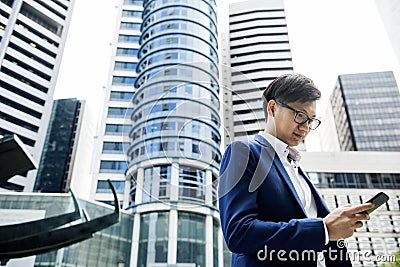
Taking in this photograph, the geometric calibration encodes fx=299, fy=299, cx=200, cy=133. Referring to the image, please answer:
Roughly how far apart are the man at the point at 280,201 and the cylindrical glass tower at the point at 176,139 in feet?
0.61

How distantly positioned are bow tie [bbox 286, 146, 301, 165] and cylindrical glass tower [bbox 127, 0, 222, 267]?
0.20 m

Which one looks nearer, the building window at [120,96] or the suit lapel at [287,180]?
the suit lapel at [287,180]

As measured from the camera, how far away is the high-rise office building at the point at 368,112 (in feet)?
108

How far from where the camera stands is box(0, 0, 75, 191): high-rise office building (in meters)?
18.4

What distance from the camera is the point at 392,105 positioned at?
34.3m

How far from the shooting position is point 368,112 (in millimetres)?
34844

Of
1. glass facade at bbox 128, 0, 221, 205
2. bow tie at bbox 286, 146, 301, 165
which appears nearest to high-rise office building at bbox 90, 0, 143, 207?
glass facade at bbox 128, 0, 221, 205

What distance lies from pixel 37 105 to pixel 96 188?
8.35 metres

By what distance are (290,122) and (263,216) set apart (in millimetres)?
233

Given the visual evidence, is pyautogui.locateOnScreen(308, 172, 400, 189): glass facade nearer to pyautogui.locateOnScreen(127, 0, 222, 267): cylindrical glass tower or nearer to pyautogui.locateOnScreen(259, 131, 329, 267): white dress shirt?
pyautogui.locateOnScreen(127, 0, 222, 267): cylindrical glass tower

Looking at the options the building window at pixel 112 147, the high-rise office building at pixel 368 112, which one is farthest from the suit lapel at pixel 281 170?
the high-rise office building at pixel 368 112

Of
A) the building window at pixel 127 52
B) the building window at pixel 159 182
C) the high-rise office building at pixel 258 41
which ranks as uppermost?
the high-rise office building at pixel 258 41

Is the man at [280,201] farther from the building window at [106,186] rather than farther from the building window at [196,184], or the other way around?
the building window at [106,186]

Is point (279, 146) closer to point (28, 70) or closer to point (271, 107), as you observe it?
point (271, 107)
